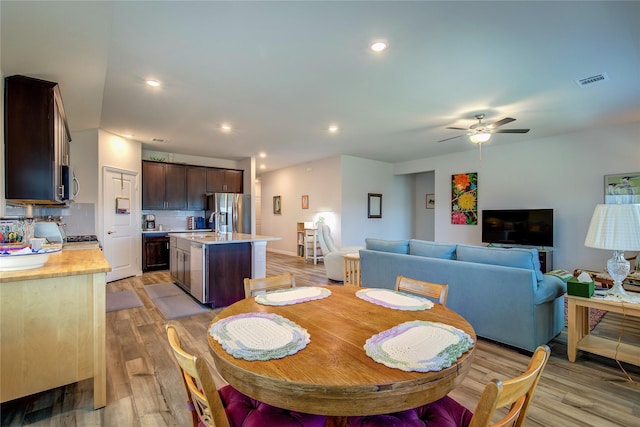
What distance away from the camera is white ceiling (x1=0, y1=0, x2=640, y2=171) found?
2059mm

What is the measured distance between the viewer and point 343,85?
326 cm

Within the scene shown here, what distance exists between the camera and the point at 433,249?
321 cm

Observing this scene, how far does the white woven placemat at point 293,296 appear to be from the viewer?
159 cm

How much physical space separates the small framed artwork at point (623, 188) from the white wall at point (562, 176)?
3.3 inches

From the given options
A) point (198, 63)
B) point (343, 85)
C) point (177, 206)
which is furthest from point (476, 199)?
point (177, 206)

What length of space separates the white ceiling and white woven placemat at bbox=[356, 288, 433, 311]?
1897 millimetres

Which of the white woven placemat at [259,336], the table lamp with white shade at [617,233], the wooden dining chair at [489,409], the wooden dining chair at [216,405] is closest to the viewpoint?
the wooden dining chair at [489,409]

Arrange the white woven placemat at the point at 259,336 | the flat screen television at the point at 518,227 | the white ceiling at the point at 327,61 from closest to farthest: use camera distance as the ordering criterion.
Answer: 1. the white woven placemat at the point at 259,336
2. the white ceiling at the point at 327,61
3. the flat screen television at the point at 518,227

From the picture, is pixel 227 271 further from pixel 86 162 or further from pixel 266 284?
pixel 86 162

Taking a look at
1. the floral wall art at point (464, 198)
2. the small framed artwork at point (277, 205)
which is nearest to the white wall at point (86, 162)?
the small framed artwork at point (277, 205)

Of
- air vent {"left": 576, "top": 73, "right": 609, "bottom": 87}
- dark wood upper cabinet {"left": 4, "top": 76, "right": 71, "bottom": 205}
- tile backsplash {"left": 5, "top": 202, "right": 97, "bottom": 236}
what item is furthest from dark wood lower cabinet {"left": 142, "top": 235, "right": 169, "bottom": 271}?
air vent {"left": 576, "top": 73, "right": 609, "bottom": 87}

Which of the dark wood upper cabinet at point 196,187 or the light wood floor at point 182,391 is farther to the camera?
the dark wood upper cabinet at point 196,187

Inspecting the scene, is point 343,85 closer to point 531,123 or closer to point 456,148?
point 531,123

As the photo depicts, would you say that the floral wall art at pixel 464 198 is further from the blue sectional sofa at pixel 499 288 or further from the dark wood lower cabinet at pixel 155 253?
the dark wood lower cabinet at pixel 155 253
